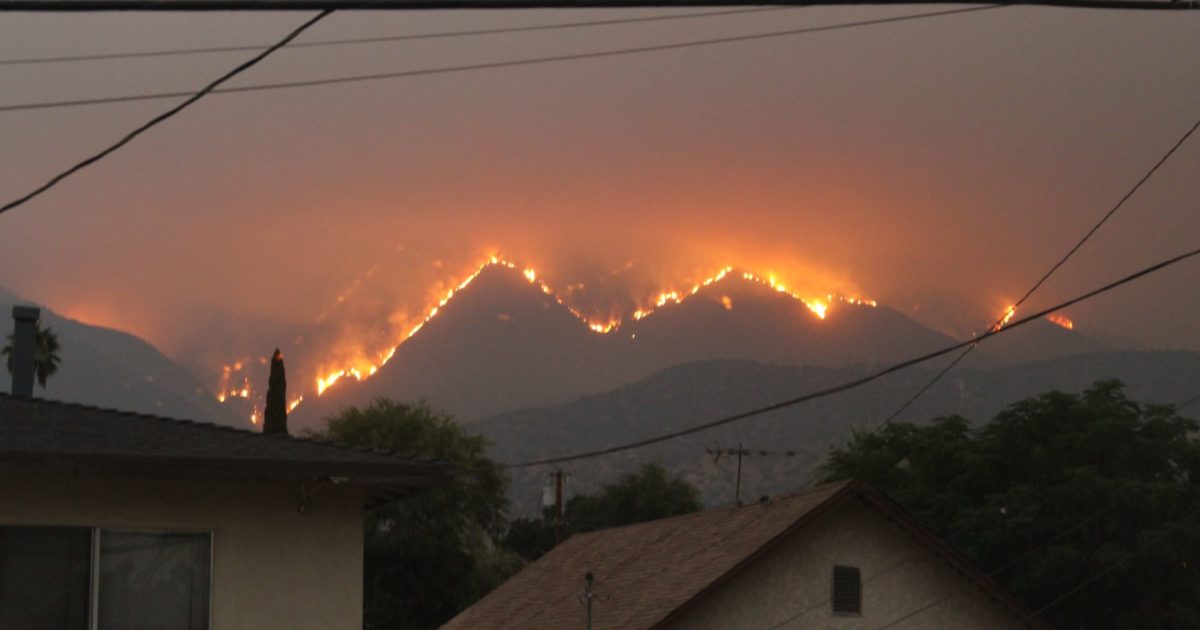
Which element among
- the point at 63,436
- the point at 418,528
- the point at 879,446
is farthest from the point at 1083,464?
the point at 63,436

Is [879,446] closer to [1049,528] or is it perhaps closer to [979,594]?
[1049,528]

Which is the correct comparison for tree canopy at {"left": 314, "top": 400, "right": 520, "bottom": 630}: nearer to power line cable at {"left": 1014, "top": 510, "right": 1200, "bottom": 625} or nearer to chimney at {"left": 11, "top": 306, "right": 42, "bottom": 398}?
power line cable at {"left": 1014, "top": 510, "right": 1200, "bottom": 625}

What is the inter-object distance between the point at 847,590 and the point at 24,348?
17.3 meters

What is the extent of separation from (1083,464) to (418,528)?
104ft

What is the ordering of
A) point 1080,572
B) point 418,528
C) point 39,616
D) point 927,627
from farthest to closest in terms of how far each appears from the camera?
point 418,528
point 1080,572
point 927,627
point 39,616

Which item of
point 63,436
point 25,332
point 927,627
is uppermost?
point 25,332

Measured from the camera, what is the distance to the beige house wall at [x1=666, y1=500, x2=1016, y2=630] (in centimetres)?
3022

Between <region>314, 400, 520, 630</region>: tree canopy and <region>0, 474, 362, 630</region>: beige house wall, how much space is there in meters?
35.0

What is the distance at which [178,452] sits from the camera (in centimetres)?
1355

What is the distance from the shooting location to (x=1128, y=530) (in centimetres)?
4653

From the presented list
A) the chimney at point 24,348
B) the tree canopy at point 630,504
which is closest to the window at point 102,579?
the chimney at point 24,348

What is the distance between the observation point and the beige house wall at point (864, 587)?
99.1ft

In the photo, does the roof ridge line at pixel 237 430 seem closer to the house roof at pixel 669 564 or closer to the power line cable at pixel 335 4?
the power line cable at pixel 335 4

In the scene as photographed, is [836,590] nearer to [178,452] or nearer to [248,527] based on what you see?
[248,527]
